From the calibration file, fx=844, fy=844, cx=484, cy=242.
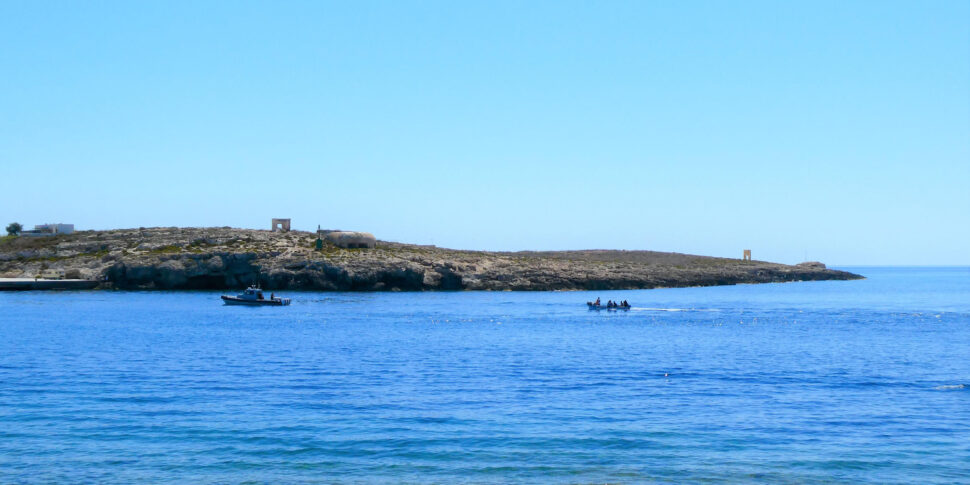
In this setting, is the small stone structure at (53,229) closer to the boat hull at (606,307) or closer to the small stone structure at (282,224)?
the small stone structure at (282,224)

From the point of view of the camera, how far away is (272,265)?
13512 cm

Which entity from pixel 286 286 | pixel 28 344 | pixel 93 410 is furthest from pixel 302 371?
pixel 286 286

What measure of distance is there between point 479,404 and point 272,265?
106 meters

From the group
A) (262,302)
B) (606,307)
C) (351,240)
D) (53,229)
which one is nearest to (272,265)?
(351,240)

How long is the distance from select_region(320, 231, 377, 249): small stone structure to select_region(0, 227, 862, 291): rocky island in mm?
1836

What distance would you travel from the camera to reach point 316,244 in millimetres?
150500

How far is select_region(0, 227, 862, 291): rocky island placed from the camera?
445 feet

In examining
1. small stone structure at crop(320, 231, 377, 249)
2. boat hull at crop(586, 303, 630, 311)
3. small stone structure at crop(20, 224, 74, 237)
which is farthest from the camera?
small stone structure at crop(20, 224, 74, 237)

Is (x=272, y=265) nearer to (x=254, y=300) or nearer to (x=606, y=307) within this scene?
(x=254, y=300)

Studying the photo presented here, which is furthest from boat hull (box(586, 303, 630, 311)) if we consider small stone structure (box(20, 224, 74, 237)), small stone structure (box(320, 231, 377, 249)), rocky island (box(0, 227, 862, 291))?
small stone structure (box(20, 224, 74, 237))

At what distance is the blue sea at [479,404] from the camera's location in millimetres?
25031

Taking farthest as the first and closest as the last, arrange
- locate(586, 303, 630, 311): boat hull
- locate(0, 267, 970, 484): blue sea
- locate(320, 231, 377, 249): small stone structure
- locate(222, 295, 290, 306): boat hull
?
1. locate(320, 231, 377, 249): small stone structure
2. locate(222, 295, 290, 306): boat hull
3. locate(586, 303, 630, 311): boat hull
4. locate(0, 267, 970, 484): blue sea

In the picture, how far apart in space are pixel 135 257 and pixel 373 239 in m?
40.9

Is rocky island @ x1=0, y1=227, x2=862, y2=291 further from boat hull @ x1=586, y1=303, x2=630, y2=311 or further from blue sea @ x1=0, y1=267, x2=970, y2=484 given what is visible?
blue sea @ x1=0, y1=267, x2=970, y2=484
